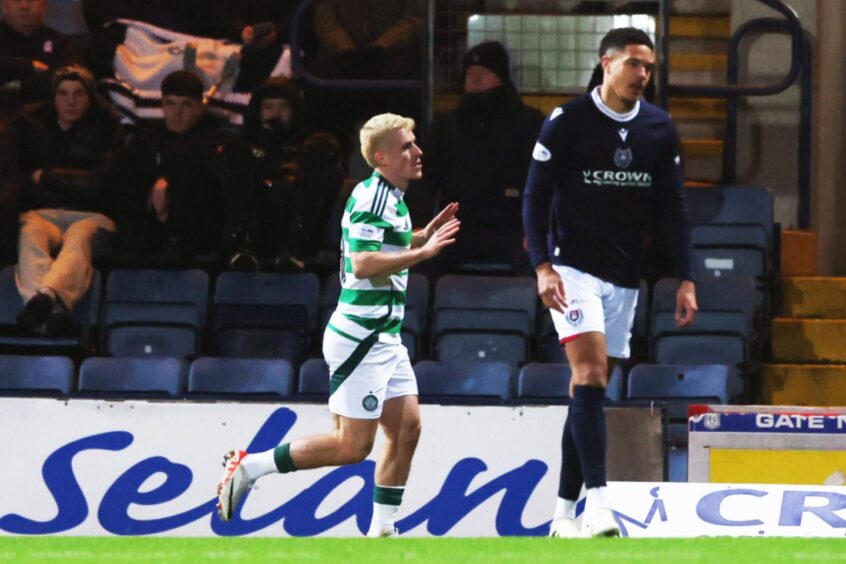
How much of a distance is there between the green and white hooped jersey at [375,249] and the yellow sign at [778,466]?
2.06 metres

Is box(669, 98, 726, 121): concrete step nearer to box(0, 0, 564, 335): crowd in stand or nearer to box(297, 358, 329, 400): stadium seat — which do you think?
box(0, 0, 564, 335): crowd in stand

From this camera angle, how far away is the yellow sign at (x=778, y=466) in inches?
330

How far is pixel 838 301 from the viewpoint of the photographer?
11836 mm

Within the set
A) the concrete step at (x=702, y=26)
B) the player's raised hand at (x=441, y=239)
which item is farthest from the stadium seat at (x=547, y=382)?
the concrete step at (x=702, y=26)

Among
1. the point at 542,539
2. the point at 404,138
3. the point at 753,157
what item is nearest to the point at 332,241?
the point at 753,157

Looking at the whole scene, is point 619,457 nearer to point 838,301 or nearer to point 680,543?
Result: point 680,543

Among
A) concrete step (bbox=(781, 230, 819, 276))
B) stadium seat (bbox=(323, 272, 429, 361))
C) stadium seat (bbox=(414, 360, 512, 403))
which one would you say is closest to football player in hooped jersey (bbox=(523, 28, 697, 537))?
stadium seat (bbox=(414, 360, 512, 403))

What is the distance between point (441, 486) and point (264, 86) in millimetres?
4160

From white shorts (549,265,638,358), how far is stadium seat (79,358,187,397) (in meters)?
3.56

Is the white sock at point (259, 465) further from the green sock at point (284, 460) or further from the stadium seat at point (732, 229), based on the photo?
the stadium seat at point (732, 229)

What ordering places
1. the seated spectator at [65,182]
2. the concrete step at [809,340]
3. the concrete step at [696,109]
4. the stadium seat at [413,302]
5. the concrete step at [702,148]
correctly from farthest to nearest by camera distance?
the concrete step at [696,109]
the concrete step at [702,148]
the concrete step at [809,340]
the seated spectator at [65,182]
the stadium seat at [413,302]

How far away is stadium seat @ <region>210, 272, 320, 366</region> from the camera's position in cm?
1078

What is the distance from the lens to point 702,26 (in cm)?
1346

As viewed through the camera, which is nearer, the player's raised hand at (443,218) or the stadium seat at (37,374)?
the player's raised hand at (443,218)
